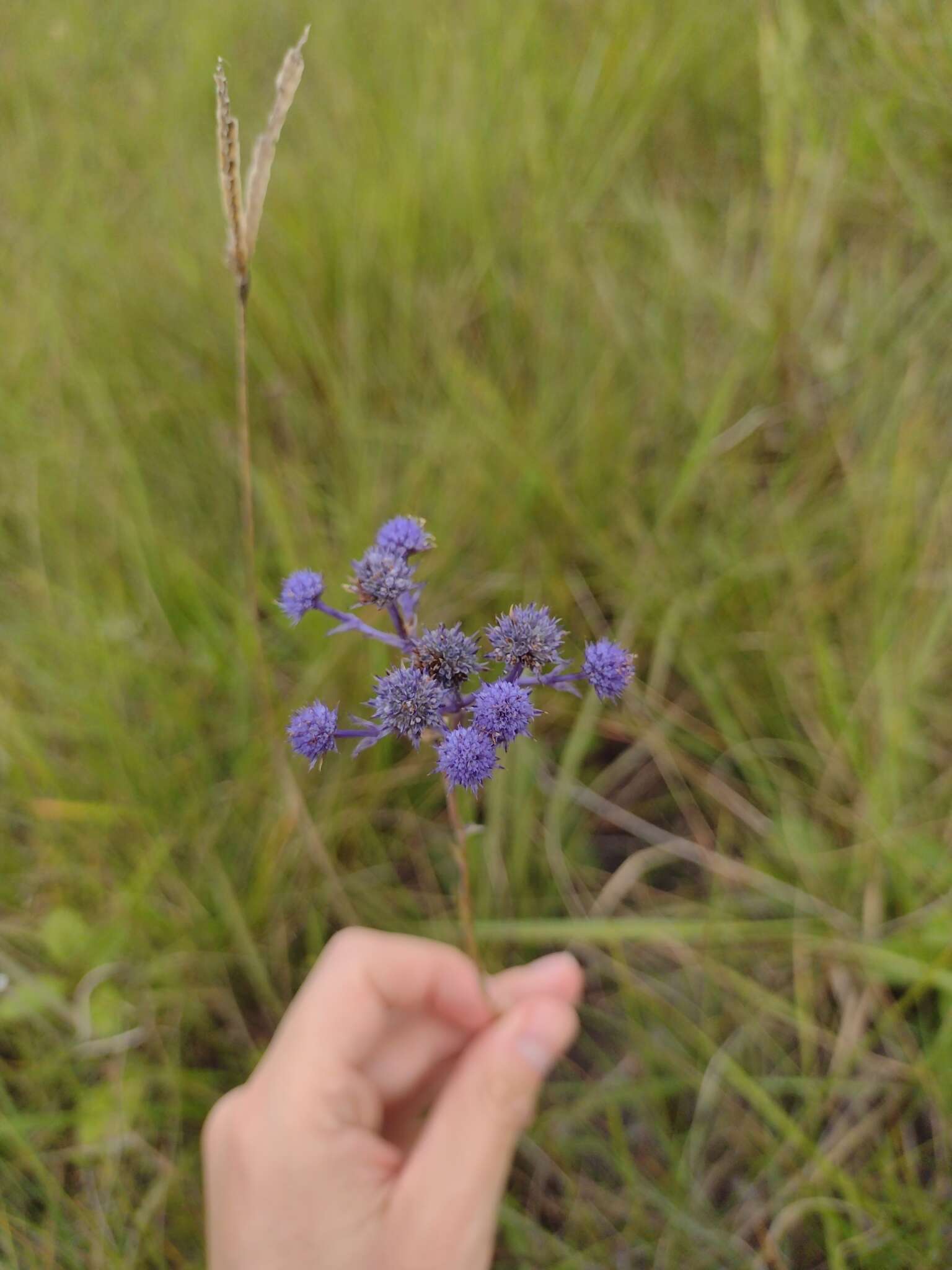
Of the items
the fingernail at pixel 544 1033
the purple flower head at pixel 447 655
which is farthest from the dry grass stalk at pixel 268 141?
the fingernail at pixel 544 1033

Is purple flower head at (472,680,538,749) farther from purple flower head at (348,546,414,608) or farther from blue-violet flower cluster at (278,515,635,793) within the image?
purple flower head at (348,546,414,608)

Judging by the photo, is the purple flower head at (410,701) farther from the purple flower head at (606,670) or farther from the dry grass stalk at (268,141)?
the dry grass stalk at (268,141)

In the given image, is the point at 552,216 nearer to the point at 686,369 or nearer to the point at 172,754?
the point at 686,369

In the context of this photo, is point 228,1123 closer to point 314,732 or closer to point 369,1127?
point 369,1127

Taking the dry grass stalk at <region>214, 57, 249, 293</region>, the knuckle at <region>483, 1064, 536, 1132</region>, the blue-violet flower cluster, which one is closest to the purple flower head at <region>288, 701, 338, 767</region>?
the blue-violet flower cluster

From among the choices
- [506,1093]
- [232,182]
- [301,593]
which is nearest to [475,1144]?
[506,1093]
